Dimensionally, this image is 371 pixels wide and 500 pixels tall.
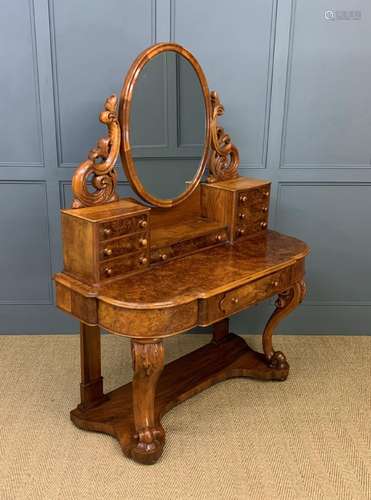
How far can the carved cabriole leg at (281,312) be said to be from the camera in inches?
106

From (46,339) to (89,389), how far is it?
32.9 inches

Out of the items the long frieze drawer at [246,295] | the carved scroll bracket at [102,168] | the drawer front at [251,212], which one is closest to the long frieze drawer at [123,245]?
the carved scroll bracket at [102,168]

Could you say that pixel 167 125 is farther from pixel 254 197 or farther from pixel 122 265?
pixel 122 265

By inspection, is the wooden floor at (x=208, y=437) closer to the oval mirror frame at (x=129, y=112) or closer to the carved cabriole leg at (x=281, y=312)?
the carved cabriole leg at (x=281, y=312)

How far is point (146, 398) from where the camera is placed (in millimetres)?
2188

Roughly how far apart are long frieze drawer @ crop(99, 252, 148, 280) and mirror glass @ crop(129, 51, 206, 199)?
317 mm

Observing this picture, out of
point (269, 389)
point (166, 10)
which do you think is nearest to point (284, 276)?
point (269, 389)

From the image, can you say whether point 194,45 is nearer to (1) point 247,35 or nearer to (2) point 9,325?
(1) point 247,35

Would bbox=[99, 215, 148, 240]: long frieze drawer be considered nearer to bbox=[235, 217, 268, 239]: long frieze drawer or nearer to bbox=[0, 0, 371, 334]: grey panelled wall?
bbox=[235, 217, 268, 239]: long frieze drawer

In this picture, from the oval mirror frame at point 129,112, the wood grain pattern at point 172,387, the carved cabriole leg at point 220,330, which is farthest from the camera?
the carved cabriole leg at point 220,330

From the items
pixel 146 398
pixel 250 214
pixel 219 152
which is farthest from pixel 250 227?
pixel 146 398

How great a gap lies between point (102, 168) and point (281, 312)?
123 centimetres

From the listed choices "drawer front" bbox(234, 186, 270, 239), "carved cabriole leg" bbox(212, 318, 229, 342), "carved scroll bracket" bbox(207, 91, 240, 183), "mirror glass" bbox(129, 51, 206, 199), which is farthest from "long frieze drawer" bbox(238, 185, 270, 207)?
"carved cabriole leg" bbox(212, 318, 229, 342)

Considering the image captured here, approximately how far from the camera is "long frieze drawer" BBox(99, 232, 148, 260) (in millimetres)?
2066
